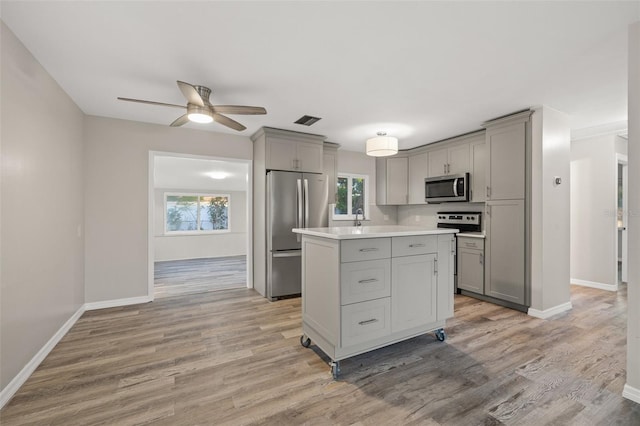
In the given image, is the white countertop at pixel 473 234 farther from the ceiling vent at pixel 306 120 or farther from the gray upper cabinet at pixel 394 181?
the ceiling vent at pixel 306 120

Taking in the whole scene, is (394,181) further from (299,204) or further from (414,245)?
(414,245)

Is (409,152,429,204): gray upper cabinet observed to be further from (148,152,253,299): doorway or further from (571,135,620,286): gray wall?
(148,152,253,299): doorway

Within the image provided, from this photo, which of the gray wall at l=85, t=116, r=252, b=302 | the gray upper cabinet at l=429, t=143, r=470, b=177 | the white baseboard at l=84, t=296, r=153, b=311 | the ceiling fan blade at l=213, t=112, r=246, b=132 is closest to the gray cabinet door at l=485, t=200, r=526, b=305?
the gray upper cabinet at l=429, t=143, r=470, b=177

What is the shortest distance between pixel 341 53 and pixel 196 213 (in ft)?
24.4

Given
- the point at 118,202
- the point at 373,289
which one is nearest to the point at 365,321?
the point at 373,289

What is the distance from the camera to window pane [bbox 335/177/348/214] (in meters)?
5.59

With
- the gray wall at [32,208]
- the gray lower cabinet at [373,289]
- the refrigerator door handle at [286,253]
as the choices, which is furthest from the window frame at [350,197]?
the gray wall at [32,208]

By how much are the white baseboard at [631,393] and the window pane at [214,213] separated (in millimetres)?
8524

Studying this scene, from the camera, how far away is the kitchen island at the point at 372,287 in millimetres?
2094

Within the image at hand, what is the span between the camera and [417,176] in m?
5.23

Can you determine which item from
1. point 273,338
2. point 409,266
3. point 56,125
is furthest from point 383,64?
point 56,125

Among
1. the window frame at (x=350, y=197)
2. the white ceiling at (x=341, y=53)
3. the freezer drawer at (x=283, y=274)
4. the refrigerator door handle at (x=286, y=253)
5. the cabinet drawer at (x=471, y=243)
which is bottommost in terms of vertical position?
the freezer drawer at (x=283, y=274)

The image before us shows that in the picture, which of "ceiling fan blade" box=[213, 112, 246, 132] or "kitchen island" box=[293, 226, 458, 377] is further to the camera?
"ceiling fan blade" box=[213, 112, 246, 132]

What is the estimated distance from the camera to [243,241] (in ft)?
28.6
